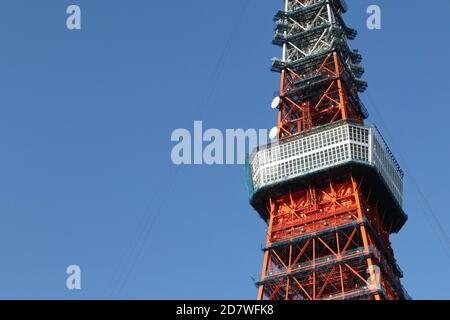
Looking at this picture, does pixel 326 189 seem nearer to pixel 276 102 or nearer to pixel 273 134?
pixel 273 134

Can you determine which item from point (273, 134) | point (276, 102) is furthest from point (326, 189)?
point (276, 102)

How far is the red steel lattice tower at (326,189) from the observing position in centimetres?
10550

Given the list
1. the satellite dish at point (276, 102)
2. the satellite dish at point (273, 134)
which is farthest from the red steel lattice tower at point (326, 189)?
the satellite dish at point (273, 134)

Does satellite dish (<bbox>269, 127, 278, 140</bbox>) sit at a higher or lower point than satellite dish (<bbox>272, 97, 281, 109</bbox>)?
lower

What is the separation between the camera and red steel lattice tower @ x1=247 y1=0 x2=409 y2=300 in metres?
106

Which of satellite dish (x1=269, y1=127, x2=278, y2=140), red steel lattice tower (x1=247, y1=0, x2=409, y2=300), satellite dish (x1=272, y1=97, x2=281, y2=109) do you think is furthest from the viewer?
satellite dish (x1=272, y1=97, x2=281, y2=109)

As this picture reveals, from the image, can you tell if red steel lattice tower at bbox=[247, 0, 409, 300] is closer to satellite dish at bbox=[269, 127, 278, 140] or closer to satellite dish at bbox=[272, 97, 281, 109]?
satellite dish at bbox=[272, 97, 281, 109]

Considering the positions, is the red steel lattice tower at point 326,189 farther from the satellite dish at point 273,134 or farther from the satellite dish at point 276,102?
the satellite dish at point 273,134

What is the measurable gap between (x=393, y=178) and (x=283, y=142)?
15.1m

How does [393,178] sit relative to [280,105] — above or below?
below

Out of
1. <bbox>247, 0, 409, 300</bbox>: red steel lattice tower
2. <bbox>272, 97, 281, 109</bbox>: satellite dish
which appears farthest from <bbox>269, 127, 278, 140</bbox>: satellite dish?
<bbox>272, 97, 281, 109</bbox>: satellite dish
